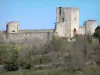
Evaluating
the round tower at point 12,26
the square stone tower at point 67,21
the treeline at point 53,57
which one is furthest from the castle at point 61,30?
the treeline at point 53,57

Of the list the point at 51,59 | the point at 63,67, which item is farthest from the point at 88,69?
the point at 51,59

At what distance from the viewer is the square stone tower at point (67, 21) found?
150 feet

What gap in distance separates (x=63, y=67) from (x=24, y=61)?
337 centimetres

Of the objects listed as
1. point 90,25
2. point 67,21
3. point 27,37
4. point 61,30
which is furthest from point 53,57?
point 90,25

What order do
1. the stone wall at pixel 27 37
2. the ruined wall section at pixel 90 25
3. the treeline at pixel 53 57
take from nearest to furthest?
the treeline at pixel 53 57 → the stone wall at pixel 27 37 → the ruined wall section at pixel 90 25

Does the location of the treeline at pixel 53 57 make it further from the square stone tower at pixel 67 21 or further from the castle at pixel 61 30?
the square stone tower at pixel 67 21

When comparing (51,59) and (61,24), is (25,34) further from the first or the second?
(51,59)

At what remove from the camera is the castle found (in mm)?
45219

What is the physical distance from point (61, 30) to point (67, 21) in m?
Answer: 1.21

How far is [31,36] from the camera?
45.5 m

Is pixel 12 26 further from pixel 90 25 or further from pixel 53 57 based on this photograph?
pixel 53 57

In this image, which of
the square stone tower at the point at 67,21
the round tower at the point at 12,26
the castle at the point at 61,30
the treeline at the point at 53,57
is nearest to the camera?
the treeline at the point at 53,57

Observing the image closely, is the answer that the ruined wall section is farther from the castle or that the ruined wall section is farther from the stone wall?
the stone wall

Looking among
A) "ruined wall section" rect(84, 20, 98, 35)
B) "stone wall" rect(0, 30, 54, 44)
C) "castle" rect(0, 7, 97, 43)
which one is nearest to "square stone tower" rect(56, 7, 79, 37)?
"castle" rect(0, 7, 97, 43)
